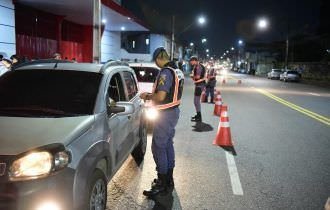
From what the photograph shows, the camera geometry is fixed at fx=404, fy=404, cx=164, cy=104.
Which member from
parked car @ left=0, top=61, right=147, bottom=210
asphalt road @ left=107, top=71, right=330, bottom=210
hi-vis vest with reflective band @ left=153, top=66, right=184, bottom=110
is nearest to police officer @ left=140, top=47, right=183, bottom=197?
hi-vis vest with reflective band @ left=153, top=66, right=184, bottom=110

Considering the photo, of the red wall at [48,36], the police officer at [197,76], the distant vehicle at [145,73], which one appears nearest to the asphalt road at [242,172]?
the police officer at [197,76]

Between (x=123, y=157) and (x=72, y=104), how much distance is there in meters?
1.19

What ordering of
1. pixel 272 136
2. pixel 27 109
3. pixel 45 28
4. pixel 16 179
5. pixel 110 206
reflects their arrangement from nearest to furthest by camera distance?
pixel 16 179 < pixel 27 109 < pixel 110 206 < pixel 272 136 < pixel 45 28

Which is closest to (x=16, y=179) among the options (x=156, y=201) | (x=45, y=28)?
→ (x=156, y=201)

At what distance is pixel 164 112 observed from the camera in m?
5.48

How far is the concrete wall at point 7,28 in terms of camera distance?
52.5 ft

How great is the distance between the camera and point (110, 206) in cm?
509

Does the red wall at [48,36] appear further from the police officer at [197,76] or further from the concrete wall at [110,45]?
the police officer at [197,76]

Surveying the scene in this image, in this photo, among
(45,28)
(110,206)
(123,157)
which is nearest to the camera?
(110,206)

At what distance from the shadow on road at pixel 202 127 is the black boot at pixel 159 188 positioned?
5339 millimetres

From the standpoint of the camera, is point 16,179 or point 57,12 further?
point 57,12

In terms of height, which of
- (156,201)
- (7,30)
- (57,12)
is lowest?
(156,201)

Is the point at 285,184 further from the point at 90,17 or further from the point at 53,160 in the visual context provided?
the point at 90,17

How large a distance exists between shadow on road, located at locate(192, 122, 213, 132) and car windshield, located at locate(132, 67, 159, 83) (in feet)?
6.49
